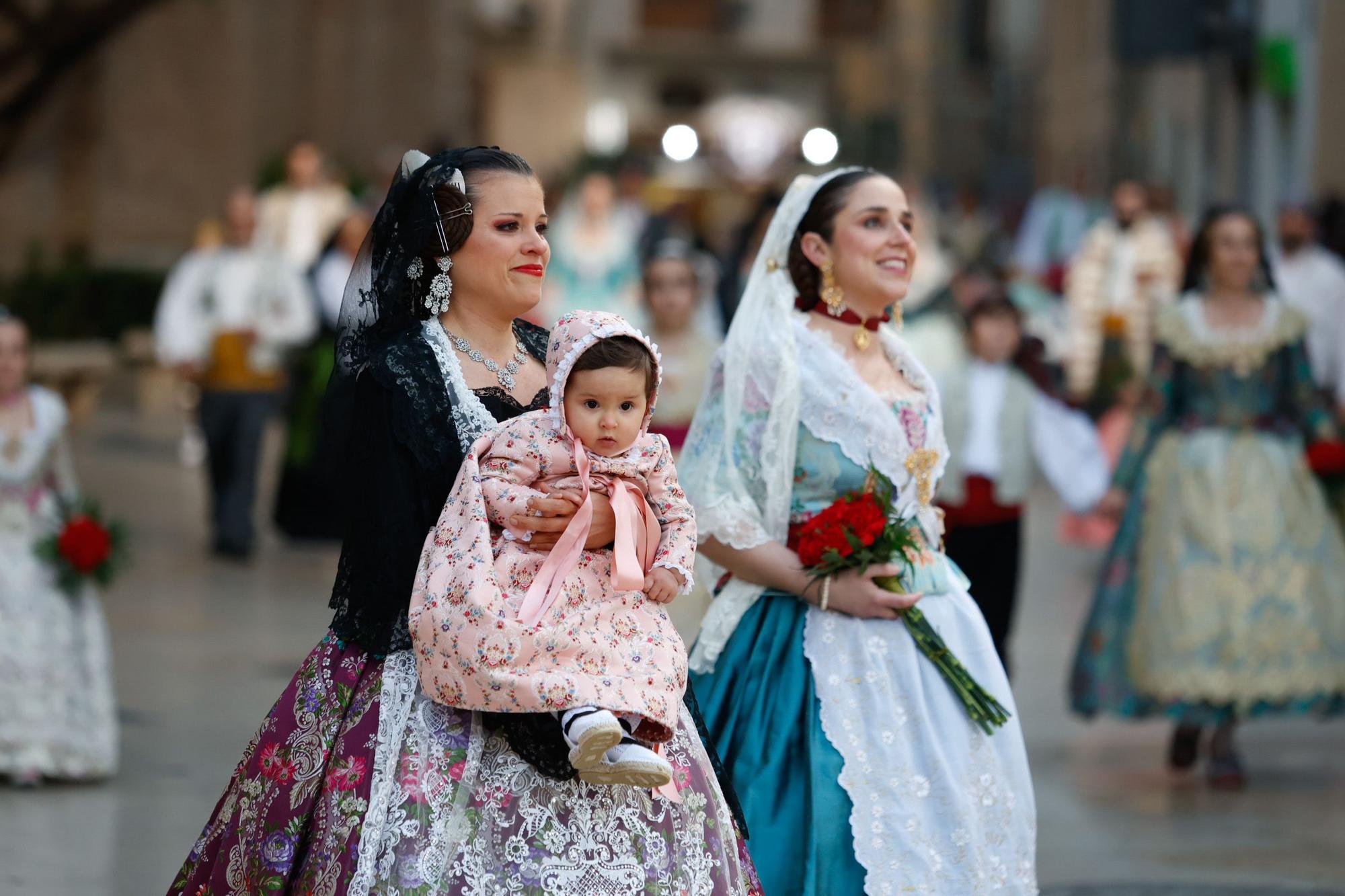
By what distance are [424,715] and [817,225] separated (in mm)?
1846

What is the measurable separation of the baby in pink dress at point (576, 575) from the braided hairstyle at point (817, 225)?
51.9 inches

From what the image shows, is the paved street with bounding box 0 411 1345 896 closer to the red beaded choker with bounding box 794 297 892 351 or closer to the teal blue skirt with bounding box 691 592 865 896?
the teal blue skirt with bounding box 691 592 865 896

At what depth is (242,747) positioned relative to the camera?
816 centimetres

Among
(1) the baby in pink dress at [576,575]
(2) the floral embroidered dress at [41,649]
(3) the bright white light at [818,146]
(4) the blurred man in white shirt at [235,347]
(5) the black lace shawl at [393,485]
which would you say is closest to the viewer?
(1) the baby in pink dress at [576,575]

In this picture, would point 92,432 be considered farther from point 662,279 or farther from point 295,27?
point 662,279

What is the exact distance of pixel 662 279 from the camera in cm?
865

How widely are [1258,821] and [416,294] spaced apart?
446 centimetres

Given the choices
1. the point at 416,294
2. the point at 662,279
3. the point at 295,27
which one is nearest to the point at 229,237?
the point at 662,279

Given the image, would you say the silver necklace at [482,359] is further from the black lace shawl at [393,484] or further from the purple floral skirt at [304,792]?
the purple floral skirt at [304,792]

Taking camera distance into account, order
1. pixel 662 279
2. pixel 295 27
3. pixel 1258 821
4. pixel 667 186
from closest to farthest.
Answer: pixel 1258 821
pixel 662 279
pixel 295 27
pixel 667 186

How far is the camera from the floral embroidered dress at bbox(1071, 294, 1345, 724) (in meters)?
8.02

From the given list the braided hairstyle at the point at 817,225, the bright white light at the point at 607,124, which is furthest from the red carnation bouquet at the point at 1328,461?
the bright white light at the point at 607,124

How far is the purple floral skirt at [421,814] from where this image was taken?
3.90 meters

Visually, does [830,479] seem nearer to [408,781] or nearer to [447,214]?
[447,214]
